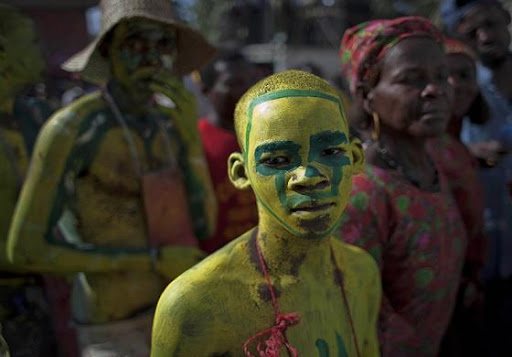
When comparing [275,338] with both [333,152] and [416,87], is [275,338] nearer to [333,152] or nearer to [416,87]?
[333,152]

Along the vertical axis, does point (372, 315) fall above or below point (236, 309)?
below

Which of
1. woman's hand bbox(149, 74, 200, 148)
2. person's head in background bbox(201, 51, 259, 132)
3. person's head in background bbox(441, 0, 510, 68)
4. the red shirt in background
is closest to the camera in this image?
woman's hand bbox(149, 74, 200, 148)

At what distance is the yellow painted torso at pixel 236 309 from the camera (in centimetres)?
157

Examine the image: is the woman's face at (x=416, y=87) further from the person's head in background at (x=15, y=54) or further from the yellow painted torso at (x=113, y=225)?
the person's head in background at (x=15, y=54)

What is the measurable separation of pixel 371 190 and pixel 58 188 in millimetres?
1200

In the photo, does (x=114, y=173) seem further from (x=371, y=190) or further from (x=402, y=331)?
(x=402, y=331)

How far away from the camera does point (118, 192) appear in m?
2.53

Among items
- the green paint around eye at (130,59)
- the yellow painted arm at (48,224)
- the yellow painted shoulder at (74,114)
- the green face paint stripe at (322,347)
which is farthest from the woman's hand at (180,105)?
the green face paint stripe at (322,347)

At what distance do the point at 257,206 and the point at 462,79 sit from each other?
4.91ft

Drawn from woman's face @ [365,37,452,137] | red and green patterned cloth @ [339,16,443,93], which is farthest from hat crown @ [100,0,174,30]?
woman's face @ [365,37,452,137]

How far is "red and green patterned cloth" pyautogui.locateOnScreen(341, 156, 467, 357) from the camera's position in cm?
228

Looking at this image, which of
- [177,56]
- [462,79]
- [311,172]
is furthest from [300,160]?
[462,79]

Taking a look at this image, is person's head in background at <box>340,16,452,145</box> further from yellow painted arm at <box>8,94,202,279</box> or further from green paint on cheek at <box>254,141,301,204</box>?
yellow painted arm at <box>8,94,202,279</box>

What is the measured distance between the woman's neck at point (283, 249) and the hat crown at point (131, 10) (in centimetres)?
127
